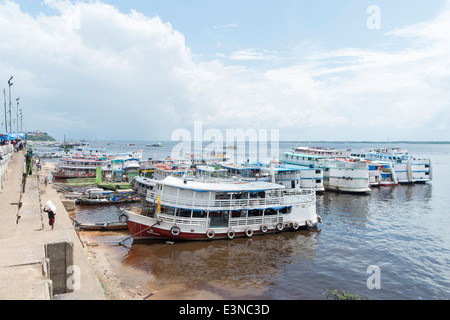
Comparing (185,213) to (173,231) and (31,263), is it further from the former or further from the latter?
(31,263)

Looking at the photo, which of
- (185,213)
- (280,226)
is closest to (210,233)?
(185,213)

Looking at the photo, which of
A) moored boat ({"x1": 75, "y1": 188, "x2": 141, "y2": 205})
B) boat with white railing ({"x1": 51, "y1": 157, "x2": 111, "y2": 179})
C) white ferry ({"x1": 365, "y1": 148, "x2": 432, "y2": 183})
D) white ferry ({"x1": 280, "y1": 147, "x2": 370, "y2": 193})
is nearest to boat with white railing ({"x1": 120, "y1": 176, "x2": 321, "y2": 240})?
moored boat ({"x1": 75, "y1": 188, "x2": 141, "y2": 205})

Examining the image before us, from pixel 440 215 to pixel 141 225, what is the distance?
35.3 m

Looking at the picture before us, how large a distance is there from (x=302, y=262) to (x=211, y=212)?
8.33 metres

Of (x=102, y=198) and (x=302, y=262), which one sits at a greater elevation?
(x=102, y=198)

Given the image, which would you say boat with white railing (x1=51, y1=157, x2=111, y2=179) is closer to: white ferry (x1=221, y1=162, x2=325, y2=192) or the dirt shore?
white ferry (x1=221, y1=162, x2=325, y2=192)

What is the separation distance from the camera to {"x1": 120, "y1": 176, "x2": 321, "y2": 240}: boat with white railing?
21891 millimetres

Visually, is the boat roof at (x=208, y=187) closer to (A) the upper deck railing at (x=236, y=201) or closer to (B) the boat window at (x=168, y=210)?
(A) the upper deck railing at (x=236, y=201)

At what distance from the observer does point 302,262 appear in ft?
65.7

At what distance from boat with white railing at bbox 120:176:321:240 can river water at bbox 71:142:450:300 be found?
0.88 m

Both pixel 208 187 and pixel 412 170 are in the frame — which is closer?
pixel 208 187

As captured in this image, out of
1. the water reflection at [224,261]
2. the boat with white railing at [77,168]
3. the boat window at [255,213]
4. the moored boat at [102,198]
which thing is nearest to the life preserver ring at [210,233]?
the water reflection at [224,261]

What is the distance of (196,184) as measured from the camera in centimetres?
2331
